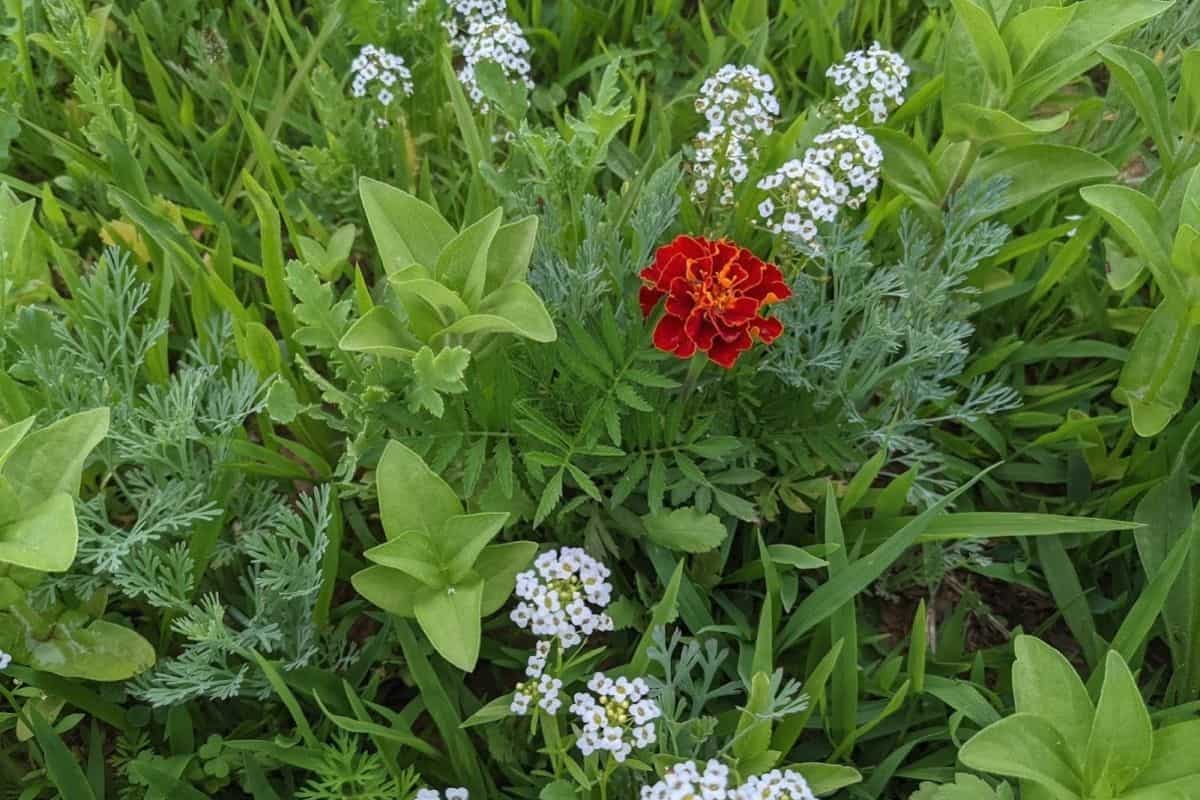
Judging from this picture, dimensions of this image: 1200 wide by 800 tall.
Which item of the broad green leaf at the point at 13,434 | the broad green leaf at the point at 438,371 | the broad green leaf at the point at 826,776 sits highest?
the broad green leaf at the point at 438,371

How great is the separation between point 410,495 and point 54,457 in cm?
49

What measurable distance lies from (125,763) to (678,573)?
3.21ft

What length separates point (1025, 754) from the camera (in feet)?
4.48

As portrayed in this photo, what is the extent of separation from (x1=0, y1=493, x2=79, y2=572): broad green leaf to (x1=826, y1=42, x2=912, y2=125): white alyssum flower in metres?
1.45

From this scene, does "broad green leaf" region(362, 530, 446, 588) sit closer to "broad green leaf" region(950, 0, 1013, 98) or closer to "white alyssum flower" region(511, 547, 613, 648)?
"white alyssum flower" region(511, 547, 613, 648)

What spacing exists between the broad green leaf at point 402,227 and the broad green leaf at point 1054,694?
1.01 m

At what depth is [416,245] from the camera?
5.17ft

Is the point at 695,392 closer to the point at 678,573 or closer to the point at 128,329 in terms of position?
the point at 678,573

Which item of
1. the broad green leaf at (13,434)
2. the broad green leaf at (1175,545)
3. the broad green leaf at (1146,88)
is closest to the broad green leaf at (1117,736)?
the broad green leaf at (1175,545)

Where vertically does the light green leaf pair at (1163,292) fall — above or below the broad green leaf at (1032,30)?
below

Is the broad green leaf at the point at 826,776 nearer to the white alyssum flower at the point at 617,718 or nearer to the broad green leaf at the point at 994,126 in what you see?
the white alyssum flower at the point at 617,718

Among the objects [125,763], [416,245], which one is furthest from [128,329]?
[125,763]

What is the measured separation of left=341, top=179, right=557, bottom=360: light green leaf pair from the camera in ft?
4.74

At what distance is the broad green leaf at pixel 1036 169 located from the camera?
1.81 m
